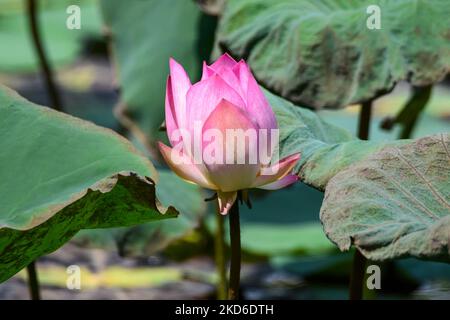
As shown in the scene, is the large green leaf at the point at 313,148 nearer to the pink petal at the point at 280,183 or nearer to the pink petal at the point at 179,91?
the pink petal at the point at 280,183

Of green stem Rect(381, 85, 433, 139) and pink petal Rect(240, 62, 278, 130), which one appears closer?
pink petal Rect(240, 62, 278, 130)

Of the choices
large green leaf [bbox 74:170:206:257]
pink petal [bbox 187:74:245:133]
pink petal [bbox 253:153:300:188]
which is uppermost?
pink petal [bbox 187:74:245:133]

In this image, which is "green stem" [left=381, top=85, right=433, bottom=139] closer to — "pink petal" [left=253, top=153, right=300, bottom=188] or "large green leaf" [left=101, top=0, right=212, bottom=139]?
"large green leaf" [left=101, top=0, right=212, bottom=139]

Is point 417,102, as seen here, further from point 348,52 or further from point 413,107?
point 348,52

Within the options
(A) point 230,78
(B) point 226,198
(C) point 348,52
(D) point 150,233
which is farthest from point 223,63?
(D) point 150,233

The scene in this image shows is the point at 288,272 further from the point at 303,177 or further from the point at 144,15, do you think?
the point at 303,177

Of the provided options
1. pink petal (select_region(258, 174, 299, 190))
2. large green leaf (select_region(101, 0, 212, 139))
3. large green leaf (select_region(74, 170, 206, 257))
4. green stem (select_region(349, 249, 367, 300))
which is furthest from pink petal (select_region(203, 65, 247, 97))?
large green leaf (select_region(101, 0, 212, 139))

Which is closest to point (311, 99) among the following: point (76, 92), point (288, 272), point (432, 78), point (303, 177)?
point (432, 78)

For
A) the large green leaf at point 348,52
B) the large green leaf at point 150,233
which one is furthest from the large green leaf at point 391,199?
the large green leaf at point 150,233
